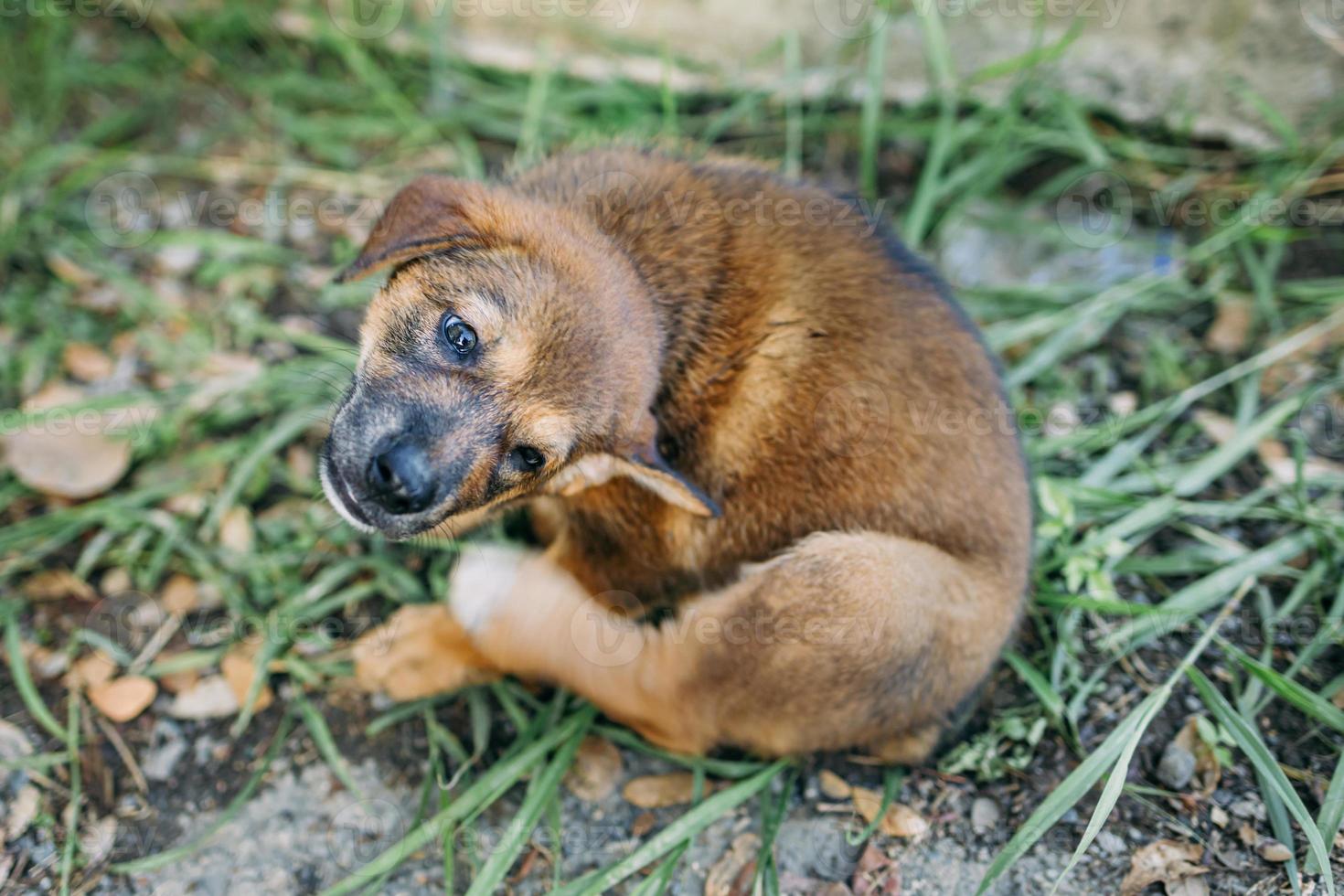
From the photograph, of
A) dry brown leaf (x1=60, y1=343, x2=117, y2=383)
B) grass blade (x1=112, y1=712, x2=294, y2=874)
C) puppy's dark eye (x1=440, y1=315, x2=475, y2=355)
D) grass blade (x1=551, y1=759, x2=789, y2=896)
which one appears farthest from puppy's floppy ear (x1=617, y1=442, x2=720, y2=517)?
dry brown leaf (x1=60, y1=343, x2=117, y2=383)

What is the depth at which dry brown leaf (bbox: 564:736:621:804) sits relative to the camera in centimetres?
381

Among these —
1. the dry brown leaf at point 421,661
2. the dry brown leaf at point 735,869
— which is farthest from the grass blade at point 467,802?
the dry brown leaf at point 735,869

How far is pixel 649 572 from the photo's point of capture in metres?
3.83

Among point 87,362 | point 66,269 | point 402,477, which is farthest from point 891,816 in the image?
point 66,269

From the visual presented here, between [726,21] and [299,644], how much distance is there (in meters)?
3.87

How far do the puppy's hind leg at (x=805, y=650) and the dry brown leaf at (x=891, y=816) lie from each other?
0.62 ft

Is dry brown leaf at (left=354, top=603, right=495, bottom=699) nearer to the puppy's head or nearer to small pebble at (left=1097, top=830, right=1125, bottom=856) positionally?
the puppy's head

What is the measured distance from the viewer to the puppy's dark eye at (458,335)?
320 centimetres

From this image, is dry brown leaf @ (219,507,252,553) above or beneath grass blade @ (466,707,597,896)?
above

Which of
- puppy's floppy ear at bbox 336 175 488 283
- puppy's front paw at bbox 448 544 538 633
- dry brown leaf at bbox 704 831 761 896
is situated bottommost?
dry brown leaf at bbox 704 831 761 896

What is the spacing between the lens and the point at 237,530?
4379 mm

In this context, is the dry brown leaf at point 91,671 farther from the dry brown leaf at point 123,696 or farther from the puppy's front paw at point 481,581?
the puppy's front paw at point 481,581

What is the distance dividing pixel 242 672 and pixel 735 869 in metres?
2.03

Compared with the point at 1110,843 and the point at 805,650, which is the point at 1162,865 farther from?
the point at 805,650
